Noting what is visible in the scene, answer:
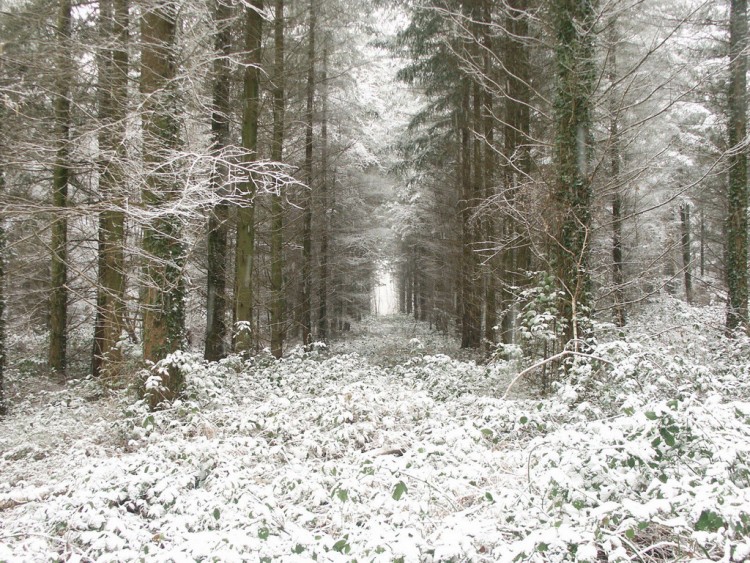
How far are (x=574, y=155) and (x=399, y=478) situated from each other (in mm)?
4971

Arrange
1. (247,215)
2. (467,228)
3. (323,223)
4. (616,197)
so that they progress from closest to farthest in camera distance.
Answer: (247,215) → (616,197) → (467,228) → (323,223)

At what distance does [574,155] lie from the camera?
6094mm

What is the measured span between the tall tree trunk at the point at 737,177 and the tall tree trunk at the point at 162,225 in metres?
11.3

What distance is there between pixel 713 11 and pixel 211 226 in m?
14.0

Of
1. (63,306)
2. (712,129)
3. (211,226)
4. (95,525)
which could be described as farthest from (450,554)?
(712,129)

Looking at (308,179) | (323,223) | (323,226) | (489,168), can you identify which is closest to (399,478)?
(489,168)

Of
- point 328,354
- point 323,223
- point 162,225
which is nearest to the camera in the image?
point 162,225

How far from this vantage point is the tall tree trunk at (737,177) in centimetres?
998

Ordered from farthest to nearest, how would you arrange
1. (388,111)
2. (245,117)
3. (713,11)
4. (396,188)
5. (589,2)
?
(396,188)
(388,111)
(713,11)
(245,117)
(589,2)

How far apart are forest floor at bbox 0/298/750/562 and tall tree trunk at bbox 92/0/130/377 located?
173 centimetres

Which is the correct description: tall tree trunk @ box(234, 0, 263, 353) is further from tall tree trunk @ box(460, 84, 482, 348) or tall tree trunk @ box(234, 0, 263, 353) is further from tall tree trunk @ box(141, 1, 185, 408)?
tall tree trunk @ box(460, 84, 482, 348)

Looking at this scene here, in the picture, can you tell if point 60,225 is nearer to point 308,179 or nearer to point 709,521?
point 308,179

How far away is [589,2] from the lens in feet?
19.6

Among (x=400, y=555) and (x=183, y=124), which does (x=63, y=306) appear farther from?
(x=400, y=555)
